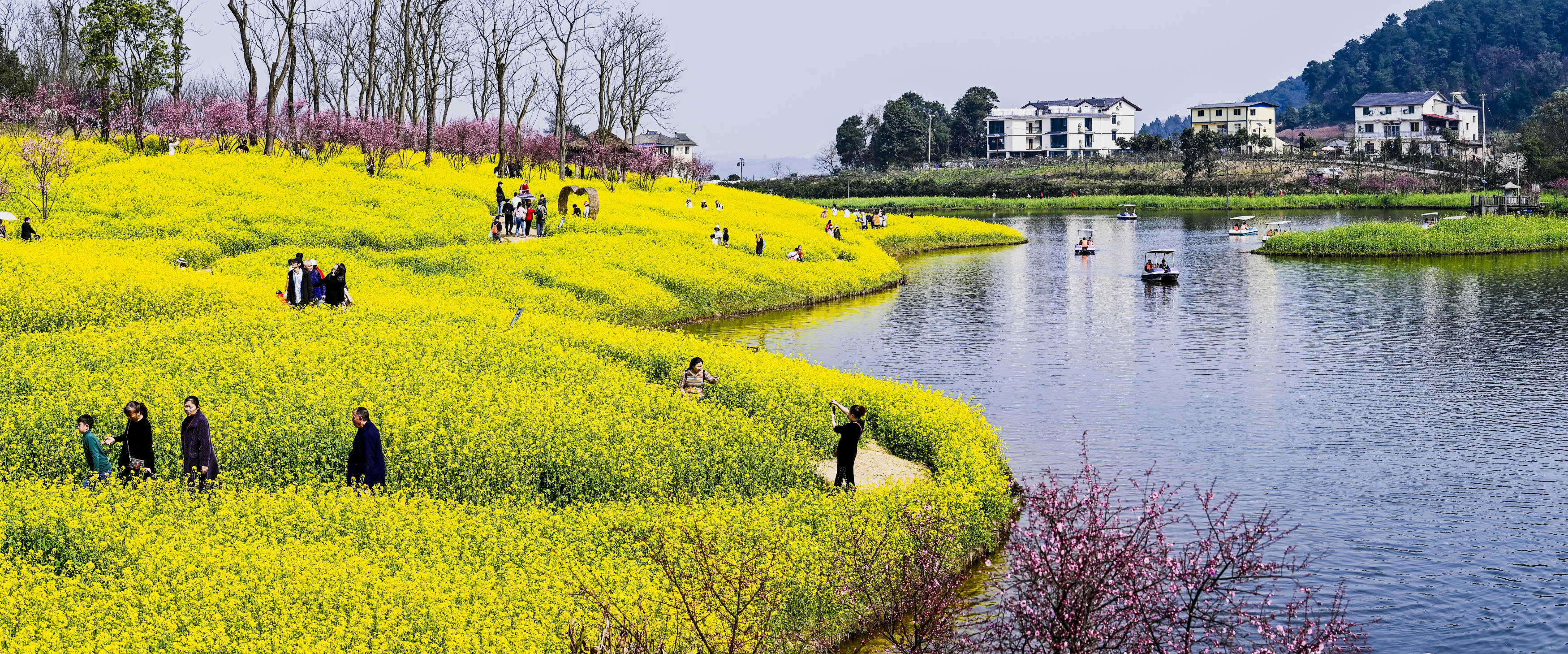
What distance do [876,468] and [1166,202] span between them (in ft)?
426

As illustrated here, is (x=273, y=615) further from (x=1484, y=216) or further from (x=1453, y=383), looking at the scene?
(x=1484, y=216)

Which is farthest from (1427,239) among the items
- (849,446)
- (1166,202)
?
(1166,202)

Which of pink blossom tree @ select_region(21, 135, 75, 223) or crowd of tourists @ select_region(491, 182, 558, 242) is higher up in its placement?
pink blossom tree @ select_region(21, 135, 75, 223)

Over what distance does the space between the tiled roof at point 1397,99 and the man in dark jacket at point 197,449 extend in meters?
205

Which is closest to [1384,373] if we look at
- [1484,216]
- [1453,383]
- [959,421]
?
[1453,383]

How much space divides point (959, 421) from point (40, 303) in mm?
24522

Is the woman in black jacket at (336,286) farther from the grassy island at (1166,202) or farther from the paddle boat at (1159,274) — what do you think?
the grassy island at (1166,202)

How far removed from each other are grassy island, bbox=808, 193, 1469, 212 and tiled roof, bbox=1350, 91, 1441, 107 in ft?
188

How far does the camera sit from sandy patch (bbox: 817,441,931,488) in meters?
23.3

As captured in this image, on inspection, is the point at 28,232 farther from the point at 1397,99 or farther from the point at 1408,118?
the point at 1397,99

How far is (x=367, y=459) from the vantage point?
19.7 metres

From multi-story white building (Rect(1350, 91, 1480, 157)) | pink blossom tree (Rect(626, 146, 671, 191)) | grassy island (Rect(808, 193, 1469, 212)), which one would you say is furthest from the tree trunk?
multi-story white building (Rect(1350, 91, 1480, 157))

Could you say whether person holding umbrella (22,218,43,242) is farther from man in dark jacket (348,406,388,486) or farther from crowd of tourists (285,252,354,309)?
man in dark jacket (348,406,388,486)

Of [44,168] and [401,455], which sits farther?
[44,168]
